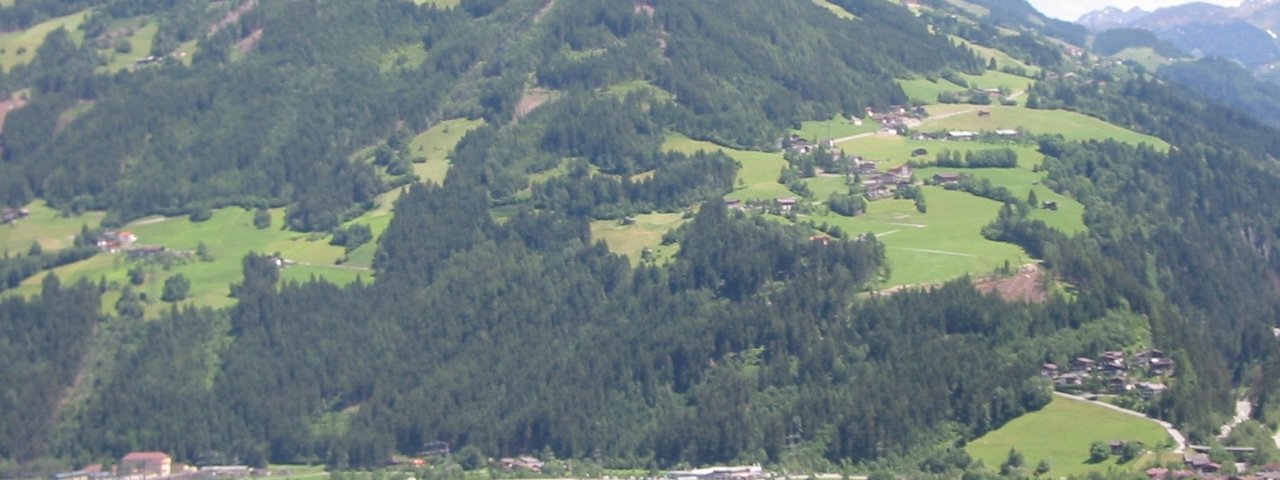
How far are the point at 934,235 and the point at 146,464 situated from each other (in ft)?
144

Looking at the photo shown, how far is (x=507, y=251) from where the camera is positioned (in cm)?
14312

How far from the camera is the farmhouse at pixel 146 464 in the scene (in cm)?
12300

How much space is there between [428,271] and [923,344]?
33.5 metres

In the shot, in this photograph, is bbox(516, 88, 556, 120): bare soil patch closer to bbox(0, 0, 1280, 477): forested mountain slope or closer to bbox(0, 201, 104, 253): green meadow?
bbox(0, 0, 1280, 477): forested mountain slope

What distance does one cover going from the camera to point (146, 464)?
123250 millimetres

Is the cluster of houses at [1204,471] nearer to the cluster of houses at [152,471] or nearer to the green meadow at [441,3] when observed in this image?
the cluster of houses at [152,471]

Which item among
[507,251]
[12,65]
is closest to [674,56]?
[507,251]

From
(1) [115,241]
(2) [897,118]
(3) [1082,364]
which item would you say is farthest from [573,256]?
(2) [897,118]

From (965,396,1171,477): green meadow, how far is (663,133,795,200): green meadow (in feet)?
120

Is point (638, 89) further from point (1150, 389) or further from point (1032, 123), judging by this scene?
point (1150, 389)

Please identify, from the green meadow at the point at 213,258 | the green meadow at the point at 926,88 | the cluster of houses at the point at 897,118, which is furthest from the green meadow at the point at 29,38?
the green meadow at the point at 926,88

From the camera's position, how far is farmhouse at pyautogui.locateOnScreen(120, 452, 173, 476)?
404ft

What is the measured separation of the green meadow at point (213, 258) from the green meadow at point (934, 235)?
1129 inches

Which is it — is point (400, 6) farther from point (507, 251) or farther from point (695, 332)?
point (695, 332)
